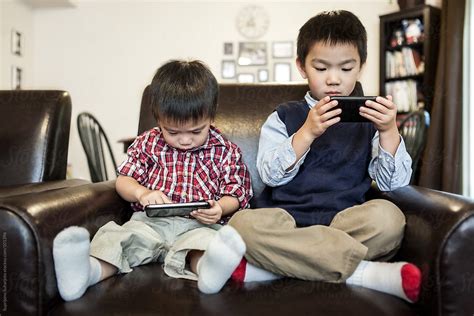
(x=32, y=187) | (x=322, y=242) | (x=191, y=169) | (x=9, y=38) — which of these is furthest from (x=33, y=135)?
(x=9, y=38)

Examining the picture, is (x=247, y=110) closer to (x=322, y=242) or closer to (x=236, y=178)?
(x=236, y=178)

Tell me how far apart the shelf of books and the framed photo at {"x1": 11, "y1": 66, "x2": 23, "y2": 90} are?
11.3 feet

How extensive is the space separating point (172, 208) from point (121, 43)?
4112mm

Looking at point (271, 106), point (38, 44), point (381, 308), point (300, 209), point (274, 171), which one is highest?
point (38, 44)

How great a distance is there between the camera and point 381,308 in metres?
0.86

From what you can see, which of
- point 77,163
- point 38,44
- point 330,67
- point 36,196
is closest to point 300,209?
point 330,67

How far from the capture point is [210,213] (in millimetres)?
1192

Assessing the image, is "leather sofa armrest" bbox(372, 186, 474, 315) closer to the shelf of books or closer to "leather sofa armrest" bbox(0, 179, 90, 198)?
"leather sofa armrest" bbox(0, 179, 90, 198)

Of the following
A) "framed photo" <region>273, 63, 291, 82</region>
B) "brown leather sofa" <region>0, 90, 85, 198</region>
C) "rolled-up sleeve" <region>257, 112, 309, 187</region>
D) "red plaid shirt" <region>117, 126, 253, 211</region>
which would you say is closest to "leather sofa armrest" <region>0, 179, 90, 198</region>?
"brown leather sofa" <region>0, 90, 85, 198</region>

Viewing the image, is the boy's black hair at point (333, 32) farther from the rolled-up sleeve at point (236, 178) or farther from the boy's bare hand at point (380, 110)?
the rolled-up sleeve at point (236, 178)

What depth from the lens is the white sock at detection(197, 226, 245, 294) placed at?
0.92 metres

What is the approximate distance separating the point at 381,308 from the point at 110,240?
61 centimetres

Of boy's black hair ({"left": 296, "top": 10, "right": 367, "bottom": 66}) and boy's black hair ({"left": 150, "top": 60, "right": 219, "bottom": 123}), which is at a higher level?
boy's black hair ({"left": 296, "top": 10, "right": 367, "bottom": 66})

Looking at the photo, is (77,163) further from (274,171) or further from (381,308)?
(381,308)
